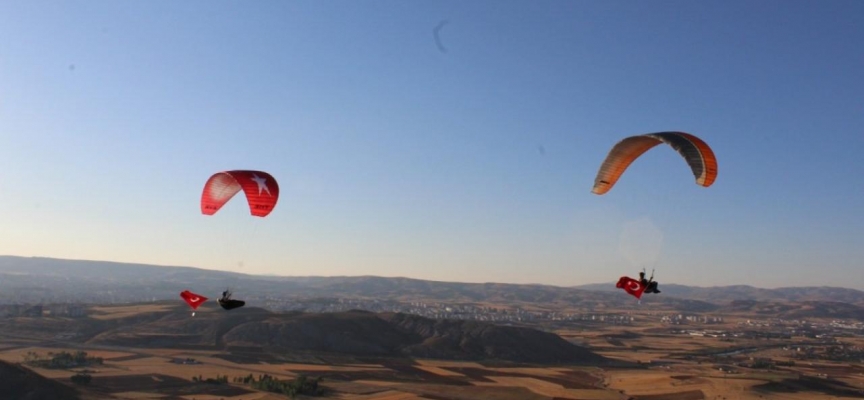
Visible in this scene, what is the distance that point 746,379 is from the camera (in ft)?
256

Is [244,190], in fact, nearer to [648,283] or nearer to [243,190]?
[243,190]

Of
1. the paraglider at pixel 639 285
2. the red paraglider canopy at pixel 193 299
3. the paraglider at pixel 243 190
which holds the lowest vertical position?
the red paraglider canopy at pixel 193 299

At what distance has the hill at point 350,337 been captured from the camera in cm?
10231

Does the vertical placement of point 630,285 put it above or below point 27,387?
above

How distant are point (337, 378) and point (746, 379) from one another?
48.0 meters

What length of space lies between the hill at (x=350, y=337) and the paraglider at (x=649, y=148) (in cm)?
7507

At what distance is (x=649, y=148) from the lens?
30594 mm

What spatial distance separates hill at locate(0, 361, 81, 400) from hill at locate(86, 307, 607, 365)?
4330 cm

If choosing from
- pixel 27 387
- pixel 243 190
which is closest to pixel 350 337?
pixel 27 387

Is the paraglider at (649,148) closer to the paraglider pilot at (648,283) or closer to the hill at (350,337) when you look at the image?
the paraglider pilot at (648,283)

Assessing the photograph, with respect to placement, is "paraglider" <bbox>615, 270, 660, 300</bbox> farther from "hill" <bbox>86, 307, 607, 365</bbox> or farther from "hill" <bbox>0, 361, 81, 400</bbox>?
"hill" <bbox>86, 307, 607, 365</bbox>

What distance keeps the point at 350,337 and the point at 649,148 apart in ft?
273

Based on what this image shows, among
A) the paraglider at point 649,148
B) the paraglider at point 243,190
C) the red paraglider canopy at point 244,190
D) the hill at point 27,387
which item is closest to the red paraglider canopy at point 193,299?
the paraglider at point 243,190

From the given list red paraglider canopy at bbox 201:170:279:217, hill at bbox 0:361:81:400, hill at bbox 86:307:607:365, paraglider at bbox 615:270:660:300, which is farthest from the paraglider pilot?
hill at bbox 86:307:607:365
